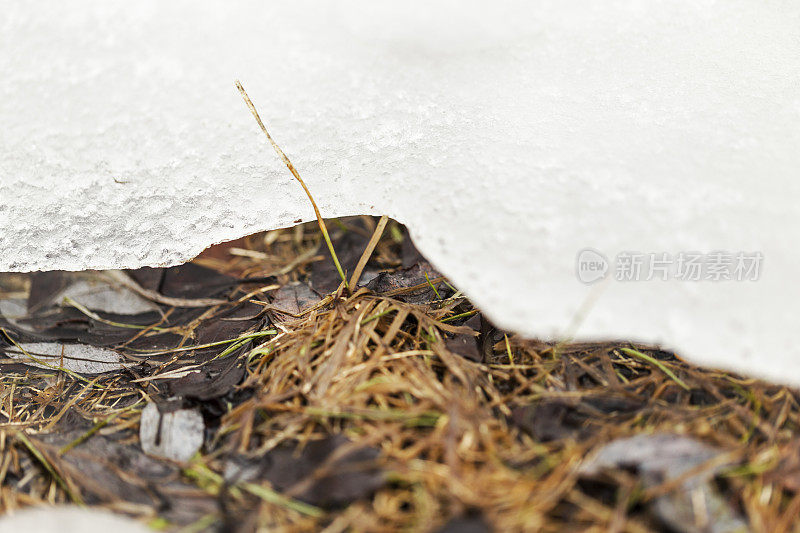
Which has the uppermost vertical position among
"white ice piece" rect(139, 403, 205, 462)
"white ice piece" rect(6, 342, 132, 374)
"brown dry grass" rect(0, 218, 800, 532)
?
"brown dry grass" rect(0, 218, 800, 532)

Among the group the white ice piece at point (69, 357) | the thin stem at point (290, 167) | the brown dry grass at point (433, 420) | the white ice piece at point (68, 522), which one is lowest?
the white ice piece at point (69, 357)

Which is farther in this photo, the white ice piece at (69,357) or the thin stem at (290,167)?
the white ice piece at (69,357)

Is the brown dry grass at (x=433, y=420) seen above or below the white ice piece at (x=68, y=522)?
above

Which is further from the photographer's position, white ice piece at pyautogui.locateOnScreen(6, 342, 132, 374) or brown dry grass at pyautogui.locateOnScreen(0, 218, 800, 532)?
white ice piece at pyautogui.locateOnScreen(6, 342, 132, 374)

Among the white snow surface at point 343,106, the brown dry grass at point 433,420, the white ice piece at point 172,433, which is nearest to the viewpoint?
the brown dry grass at point 433,420

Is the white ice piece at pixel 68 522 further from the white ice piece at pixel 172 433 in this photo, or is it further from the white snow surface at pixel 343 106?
the white snow surface at pixel 343 106

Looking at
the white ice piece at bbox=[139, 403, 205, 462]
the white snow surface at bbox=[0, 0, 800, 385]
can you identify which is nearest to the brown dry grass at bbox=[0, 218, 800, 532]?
the white ice piece at bbox=[139, 403, 205, 462]

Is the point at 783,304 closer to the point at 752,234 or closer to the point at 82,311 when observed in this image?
the point at 752,234

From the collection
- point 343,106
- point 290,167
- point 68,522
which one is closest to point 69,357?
point 68,522

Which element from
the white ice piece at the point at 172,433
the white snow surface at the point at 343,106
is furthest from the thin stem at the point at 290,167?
the white ice piece at the point at 172,433

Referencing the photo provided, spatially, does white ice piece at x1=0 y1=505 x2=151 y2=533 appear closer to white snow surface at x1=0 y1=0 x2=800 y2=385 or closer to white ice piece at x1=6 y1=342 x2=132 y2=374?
white ice piece at x1=6 y1=342 x2=132 y2=374
